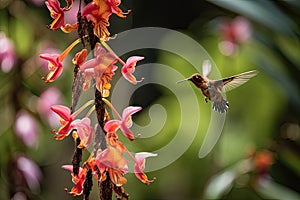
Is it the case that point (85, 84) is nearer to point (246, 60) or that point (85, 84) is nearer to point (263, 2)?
point (263, 2)

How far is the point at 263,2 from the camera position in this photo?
2.38 ft

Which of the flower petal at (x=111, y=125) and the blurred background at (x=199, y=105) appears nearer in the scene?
the flower petal at (x=111, y=125)

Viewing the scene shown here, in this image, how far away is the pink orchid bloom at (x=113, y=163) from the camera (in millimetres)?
403

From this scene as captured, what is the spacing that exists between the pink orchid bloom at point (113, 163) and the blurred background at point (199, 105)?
9.9 inches

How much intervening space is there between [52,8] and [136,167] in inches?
4.8

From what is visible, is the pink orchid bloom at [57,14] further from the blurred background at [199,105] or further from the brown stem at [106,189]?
the blurred background at [199,105]

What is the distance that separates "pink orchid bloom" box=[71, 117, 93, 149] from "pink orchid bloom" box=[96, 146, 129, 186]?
0.01 metres

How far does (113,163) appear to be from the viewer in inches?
15.9

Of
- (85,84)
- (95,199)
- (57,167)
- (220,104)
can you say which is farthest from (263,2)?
(57,167)

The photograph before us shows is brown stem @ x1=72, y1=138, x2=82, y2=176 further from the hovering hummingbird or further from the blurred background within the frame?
the blurred background

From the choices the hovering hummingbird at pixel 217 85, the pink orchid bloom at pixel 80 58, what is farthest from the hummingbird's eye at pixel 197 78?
the pink orchid bloom at pixel 80 58

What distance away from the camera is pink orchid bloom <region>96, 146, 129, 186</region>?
403 millimetres

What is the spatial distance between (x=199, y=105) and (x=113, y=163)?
95 cm

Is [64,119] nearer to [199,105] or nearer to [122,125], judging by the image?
[122,125]
